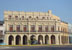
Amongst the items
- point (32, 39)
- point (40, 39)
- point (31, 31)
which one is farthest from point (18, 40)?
point (40, 39)

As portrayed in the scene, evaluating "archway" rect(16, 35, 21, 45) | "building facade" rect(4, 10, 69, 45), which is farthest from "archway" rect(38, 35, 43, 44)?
"archway" rect(16, 35, 21, 45)

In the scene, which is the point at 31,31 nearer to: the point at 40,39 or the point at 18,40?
the point at 40,39

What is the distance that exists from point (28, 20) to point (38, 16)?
889 cm

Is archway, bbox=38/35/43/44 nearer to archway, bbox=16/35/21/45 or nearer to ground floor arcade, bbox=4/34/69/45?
ground floor arcade, bbox=4/34/69/45

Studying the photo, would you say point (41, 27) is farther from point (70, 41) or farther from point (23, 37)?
point (70, 41)

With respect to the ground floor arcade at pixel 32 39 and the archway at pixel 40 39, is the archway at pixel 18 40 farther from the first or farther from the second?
the archway at pixel 40 39

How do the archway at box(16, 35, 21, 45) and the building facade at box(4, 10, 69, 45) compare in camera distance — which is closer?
the building facade at box(4, 10, 69, 45)

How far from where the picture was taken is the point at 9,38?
90562mm

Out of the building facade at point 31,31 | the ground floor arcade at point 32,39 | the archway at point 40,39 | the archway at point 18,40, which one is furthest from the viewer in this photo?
the archway at point 40,39

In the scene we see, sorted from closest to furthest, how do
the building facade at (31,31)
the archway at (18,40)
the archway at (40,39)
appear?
the building facade at (31,31) < the archway at (18,40) < the archway at (40,39)

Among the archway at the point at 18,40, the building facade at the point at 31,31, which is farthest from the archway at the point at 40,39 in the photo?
the archway at the point at 18,40

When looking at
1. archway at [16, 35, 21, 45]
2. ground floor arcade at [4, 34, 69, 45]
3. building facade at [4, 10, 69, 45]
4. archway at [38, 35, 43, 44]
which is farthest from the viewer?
archway at [38, 35, 43, 44]

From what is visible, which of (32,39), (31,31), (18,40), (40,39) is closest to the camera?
(31,31)

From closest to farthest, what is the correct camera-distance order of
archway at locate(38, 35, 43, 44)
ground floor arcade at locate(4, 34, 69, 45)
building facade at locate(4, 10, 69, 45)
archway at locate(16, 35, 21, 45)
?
ground floor arcade at locate(4, 34, 69, 45)
building facade at locate(4, 10, 69, 45)
archway at locate(16, 35, 21, 45)
archway at locate(38, 35, 43, 44)
